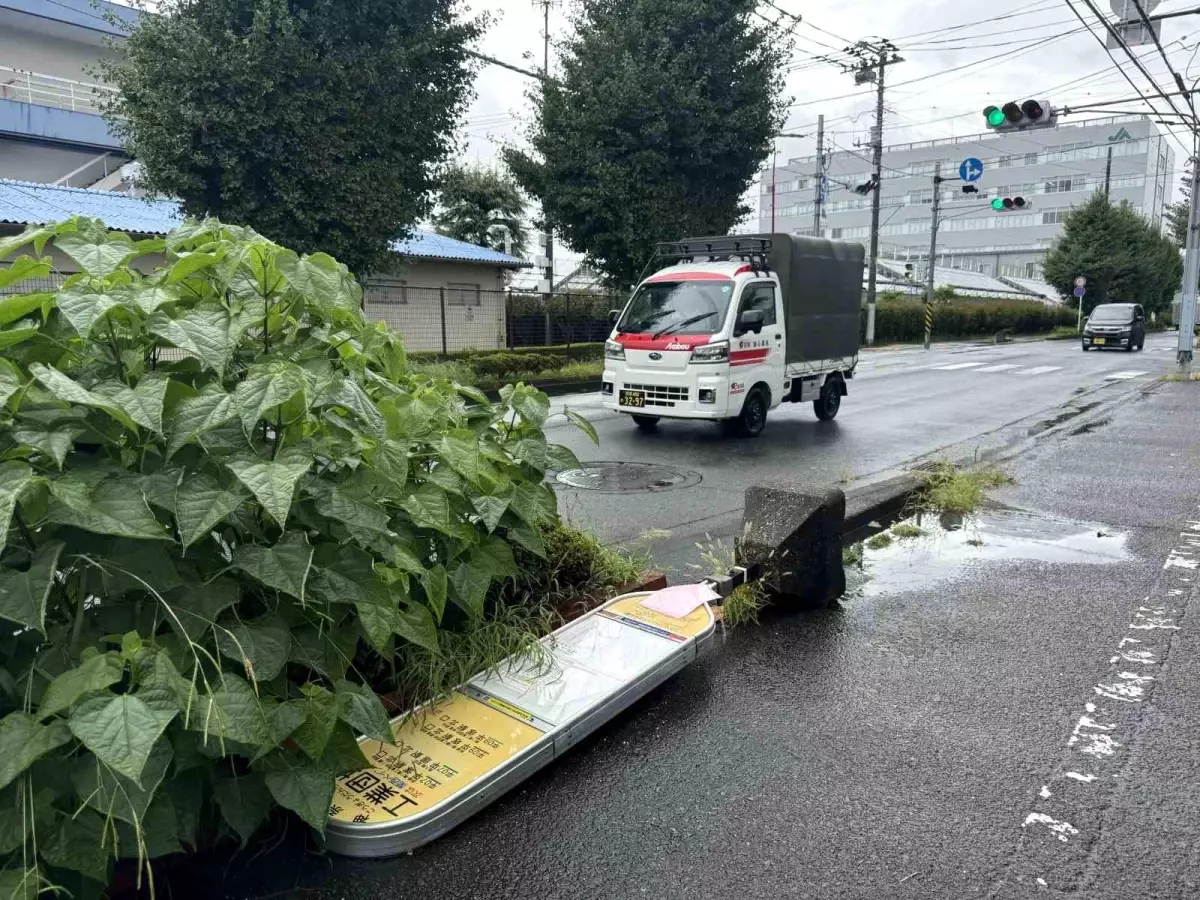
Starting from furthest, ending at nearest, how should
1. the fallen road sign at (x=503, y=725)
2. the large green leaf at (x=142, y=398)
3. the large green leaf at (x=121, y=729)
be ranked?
the fallen road sign at (x=503, y=725), the large green leaf at (x=142, y=398), the large green leaf at (x=121, y=729)

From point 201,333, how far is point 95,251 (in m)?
0.47

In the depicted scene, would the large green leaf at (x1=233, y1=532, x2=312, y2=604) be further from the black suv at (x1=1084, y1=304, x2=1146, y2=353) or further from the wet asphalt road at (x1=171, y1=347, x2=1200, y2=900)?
the black suv at (x1=1084, y1=304, x2=1146, y2=353)

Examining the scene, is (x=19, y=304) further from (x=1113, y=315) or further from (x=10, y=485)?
(x=1113, y=315)

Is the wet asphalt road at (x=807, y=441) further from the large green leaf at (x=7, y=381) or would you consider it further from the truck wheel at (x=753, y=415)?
the large green leaf at (x=7, y=381)

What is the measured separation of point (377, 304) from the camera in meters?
23.0

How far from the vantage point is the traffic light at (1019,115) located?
1528cm

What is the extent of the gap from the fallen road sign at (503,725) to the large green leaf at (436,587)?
0.44 m

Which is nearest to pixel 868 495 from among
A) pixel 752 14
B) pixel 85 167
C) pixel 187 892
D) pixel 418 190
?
pixel 187 892

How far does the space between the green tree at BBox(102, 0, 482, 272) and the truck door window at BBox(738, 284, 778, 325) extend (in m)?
6.05

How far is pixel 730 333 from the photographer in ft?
35.2

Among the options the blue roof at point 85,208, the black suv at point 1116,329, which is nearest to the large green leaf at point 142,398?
the blue roof at point 85,208

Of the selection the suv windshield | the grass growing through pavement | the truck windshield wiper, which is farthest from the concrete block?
the suv windshield

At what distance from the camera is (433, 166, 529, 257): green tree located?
3219cm

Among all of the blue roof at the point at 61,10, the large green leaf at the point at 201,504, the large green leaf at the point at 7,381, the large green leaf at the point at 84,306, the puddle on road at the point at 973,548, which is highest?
the blue roof at the point at 61,10
